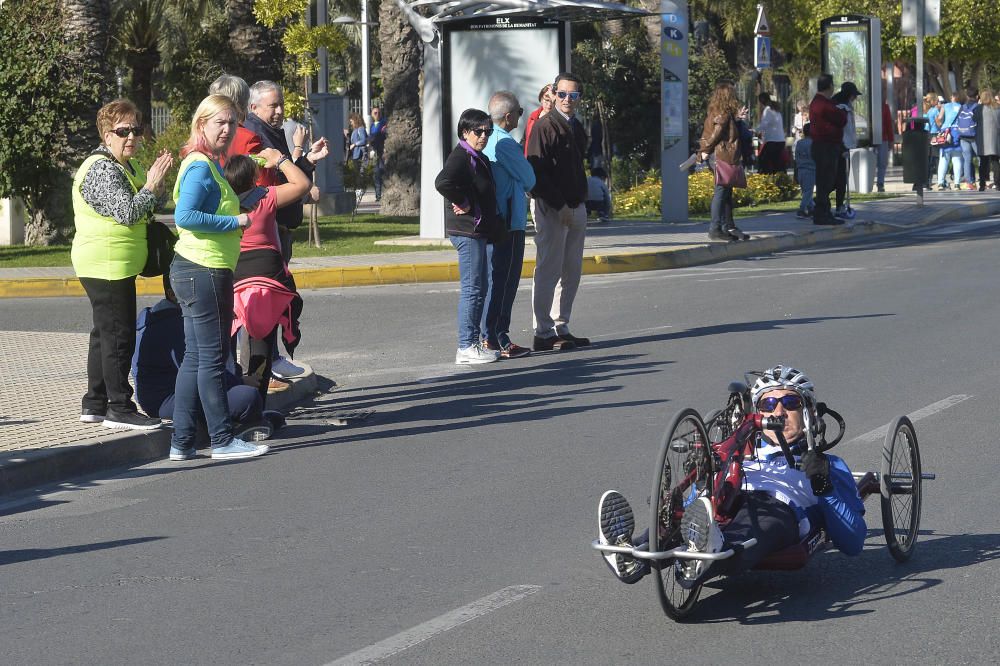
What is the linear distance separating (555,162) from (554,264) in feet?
2.59

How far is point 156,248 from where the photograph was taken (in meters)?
9.00

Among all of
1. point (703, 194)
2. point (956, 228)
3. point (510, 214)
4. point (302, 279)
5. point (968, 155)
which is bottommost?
point (302, 279)

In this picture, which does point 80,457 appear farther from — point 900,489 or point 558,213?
point 558,213

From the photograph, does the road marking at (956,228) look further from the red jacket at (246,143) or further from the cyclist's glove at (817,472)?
the cyclist's glove at (817,472)

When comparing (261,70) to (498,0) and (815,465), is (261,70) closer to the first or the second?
(498,0)

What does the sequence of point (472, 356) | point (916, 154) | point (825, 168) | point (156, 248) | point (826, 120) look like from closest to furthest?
1. point (156, 248)
2. point (472, 356)
3. point (826, 120)
4. point (825, 168)
5. point (916, 154)

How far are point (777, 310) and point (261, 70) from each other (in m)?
13.8

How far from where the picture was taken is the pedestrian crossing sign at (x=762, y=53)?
98.2ft

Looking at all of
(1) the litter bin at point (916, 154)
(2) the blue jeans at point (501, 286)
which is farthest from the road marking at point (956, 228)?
(2) the blue jeans at point (501, 286)

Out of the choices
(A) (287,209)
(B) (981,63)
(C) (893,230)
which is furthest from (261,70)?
(B) (981,63)

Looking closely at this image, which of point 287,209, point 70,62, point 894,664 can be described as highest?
point 70,62

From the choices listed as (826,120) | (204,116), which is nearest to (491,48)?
(826,120)

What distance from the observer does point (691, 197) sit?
25422 millimetres

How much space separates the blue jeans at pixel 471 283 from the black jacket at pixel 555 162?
897 millimetres
